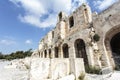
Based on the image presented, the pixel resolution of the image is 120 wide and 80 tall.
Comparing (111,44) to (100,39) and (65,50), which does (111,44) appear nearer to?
(100,39)

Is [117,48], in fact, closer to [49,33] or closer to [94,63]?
[94,63]

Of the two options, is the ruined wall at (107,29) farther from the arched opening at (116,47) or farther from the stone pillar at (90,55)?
the stone pillar at (90,55)

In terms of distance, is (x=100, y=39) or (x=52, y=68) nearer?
(x=52, y=68)

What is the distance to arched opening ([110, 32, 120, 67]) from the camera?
10251 mm

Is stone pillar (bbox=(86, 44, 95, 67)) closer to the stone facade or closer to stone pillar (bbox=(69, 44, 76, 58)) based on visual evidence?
the stone facade

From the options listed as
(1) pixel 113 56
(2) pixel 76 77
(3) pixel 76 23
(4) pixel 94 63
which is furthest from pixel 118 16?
(2) pixel 76 77

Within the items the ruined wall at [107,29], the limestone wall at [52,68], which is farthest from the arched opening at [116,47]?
the limestone wall at [52,68]

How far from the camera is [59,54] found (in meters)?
15.6

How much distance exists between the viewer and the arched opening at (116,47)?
1025 centimetres

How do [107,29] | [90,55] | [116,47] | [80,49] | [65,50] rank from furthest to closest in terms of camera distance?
[65,50], [80,49], [116,47], [90,55], [107,29]

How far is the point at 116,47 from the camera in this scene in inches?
455

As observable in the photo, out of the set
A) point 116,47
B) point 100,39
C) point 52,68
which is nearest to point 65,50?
point 100,39

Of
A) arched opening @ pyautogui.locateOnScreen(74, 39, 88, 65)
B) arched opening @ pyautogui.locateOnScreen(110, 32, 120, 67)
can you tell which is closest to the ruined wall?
arched opening @ pyautogui.locateOnScreen(110, 32, 120, 67)

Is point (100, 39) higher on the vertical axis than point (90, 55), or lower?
higher
